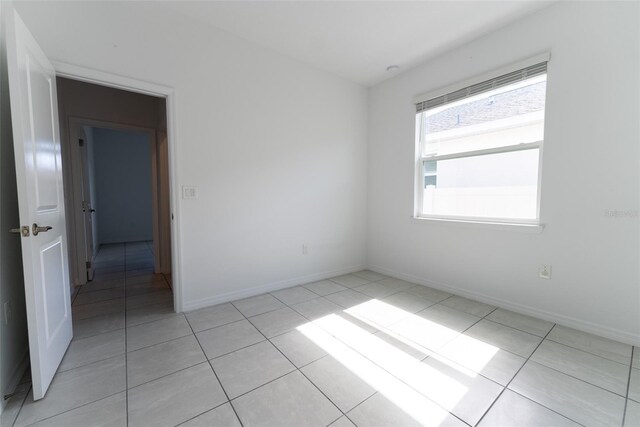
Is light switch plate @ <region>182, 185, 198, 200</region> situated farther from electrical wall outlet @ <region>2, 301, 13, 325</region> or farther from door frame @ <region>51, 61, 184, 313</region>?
electrical wall outlet @ <region>2, 301, 13, 325</region>

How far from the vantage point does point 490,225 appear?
2631 mm

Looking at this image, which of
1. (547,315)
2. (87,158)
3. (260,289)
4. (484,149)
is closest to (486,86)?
(484,149)

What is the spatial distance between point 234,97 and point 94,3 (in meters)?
1.16

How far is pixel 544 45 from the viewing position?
2254 millimetres

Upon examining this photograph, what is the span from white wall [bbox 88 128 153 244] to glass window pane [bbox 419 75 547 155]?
5988 millimetres

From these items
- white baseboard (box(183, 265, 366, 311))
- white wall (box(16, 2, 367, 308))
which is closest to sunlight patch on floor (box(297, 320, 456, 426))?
white baseboard (box(183, 265, 366, 311))

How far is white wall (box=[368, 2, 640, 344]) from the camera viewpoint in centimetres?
194

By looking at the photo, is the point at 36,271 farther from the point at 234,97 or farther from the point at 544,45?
the point at 544,45

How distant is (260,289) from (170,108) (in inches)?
79.8

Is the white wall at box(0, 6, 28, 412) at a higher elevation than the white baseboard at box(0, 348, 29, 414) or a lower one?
higher

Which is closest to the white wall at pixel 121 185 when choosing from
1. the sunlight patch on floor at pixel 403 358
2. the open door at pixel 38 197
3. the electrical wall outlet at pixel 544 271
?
the open door at pixel 38 197

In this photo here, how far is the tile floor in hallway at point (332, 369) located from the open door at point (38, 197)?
242 millimetres

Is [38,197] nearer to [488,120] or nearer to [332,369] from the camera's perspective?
[332,369]

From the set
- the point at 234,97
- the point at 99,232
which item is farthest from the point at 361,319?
the point at 99,232
